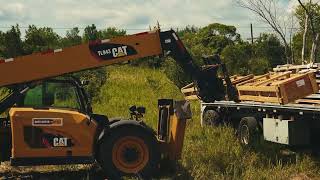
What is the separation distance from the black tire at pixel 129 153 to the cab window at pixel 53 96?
96cm

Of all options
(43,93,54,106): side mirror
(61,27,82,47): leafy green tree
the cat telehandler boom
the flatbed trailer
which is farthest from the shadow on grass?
(61,27,82,47): leafy green tree

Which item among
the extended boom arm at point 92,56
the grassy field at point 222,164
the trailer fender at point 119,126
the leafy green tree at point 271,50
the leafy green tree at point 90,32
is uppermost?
the leafy green tree at point 90,32

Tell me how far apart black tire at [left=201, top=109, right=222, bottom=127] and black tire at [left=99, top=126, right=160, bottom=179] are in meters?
6.01

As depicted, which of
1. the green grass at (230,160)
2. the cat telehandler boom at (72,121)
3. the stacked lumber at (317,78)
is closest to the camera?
the cat telehandler boom at (72,121)

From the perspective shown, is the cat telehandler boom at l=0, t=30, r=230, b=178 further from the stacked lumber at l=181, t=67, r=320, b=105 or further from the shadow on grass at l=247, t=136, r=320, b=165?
the shadow on grass at l=247, t=136, r=320, b=165

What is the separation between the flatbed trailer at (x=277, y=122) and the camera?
11.4 meters

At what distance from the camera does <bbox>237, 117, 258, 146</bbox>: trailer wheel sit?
13.5 m

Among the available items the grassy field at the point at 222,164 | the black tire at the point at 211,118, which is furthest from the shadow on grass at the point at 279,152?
the black tire at the point at 211,118

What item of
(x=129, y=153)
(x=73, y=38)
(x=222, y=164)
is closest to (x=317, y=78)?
(x=222, y=164)

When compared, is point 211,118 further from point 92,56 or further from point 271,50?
point 271,50

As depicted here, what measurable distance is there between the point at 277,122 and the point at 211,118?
4.33m

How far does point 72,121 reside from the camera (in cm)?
993

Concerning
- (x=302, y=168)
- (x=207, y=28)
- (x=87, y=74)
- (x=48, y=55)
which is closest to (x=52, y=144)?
(x=48, y=55)

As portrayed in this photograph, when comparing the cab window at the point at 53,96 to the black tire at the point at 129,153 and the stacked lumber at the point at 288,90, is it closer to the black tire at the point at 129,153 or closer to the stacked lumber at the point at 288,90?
the black tire at the point at 129,153
